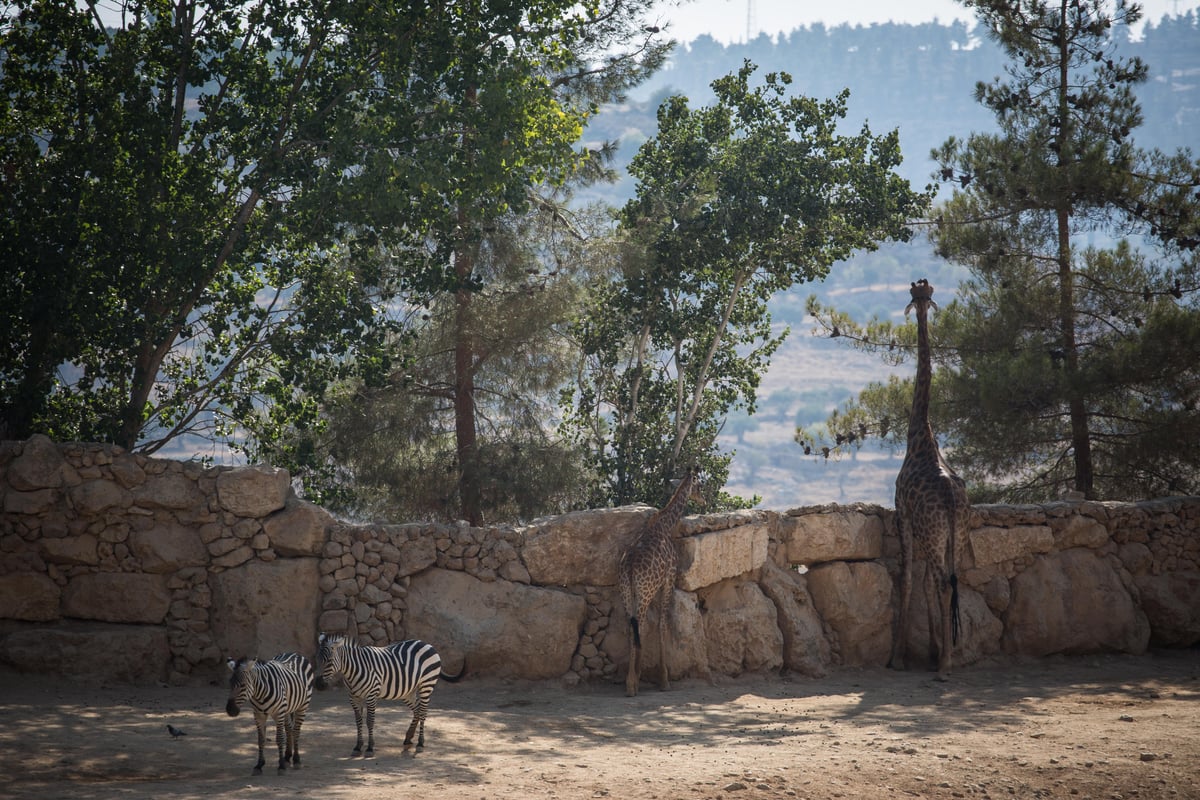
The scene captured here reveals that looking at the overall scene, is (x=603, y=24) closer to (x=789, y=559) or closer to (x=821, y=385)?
(x=789, y=559)

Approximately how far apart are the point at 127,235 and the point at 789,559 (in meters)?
8.44

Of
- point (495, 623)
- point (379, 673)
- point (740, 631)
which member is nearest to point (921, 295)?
A: point (740, 631)

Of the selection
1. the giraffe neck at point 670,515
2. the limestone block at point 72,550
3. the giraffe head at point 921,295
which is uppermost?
the giraffe head at point 921,295

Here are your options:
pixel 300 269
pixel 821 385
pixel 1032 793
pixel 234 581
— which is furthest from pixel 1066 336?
pixel 821 385

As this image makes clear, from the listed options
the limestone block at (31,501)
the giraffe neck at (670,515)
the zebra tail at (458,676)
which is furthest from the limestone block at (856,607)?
the limestone block at (31,501)

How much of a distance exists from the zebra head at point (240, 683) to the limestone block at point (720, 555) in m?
5.23

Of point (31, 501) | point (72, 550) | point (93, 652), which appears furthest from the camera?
point (72, 550)

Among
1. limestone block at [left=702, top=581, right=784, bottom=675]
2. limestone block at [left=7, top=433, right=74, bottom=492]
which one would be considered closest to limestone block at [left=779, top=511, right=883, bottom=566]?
limestone block at [left=702, top=581, right=784, bottom=675]

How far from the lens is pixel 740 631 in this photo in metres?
12.2

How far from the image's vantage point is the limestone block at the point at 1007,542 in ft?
43.5

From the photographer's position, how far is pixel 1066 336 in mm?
16578

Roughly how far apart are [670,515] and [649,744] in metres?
3.04

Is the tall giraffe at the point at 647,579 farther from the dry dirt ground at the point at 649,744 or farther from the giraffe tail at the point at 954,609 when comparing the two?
the giraffe tail at the point at 954,609

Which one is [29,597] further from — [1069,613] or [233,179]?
[1069,613]
